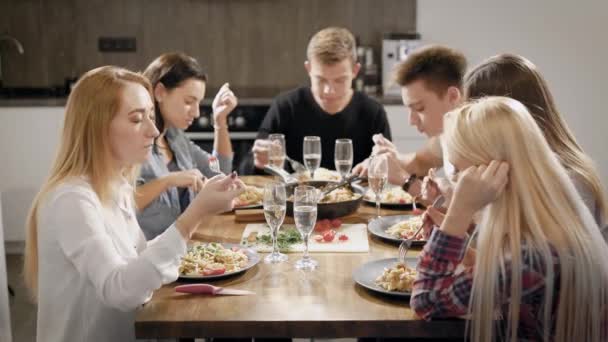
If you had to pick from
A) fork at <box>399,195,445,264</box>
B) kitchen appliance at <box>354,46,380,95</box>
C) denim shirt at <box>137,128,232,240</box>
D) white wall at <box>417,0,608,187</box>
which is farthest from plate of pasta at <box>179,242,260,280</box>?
white wall at <box>417,0,608,187</box>

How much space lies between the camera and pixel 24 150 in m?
4.43

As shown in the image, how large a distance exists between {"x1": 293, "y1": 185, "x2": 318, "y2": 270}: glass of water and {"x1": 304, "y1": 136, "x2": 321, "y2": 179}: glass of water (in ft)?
2.93

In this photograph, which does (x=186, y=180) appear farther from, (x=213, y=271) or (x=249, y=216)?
(x=213, y=271)

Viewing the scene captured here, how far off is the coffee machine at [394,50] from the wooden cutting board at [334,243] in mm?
2363

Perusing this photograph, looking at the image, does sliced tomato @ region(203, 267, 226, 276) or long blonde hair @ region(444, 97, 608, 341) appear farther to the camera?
sliced tomato @ region(203, 267, 226, 276)

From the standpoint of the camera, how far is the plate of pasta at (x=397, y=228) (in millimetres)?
2119

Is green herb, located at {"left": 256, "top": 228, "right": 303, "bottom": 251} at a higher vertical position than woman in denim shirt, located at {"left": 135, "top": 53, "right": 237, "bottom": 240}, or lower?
lower

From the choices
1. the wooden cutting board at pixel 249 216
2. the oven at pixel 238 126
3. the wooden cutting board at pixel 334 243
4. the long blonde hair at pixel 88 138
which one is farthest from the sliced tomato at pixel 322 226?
the oven at pixel 238 126

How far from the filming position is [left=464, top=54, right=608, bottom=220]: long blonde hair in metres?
1.77

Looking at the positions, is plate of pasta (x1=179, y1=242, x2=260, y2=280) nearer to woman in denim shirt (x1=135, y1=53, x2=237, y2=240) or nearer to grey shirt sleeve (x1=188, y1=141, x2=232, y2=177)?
woman in denim shirt (x1=135, y1=53, x2=237, y2=240)

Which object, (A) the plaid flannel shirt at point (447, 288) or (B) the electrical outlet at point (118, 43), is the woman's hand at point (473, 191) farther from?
(B) the electrical outlet at point (118, 43)

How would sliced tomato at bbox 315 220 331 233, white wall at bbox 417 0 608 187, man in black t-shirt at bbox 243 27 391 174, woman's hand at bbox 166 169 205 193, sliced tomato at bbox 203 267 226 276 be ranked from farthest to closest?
1. white wall at bbox 417 0 608 187
2. man in black t-shirt at bbox 243 27 391 174
3. woman's hand at bbox 166 169 205 193
4. sliced tomato at bbox 315 220 331 233
5. sliced tomato at bbox 203 267 226 276

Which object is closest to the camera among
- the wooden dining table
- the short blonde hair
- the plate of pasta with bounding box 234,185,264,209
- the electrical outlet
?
the wooden dining table

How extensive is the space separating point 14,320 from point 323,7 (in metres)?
2.64
